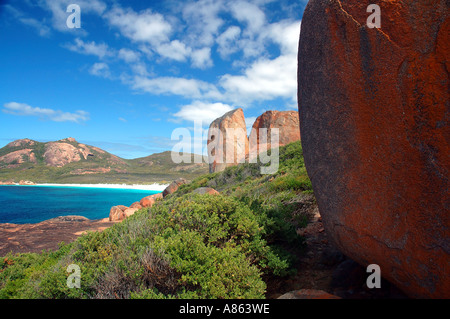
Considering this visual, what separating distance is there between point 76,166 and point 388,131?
125760mm

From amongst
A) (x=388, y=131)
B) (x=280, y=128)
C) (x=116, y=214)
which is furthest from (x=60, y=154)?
(x=388, y=131)

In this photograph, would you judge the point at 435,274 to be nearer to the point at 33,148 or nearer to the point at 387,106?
the point at 387,106

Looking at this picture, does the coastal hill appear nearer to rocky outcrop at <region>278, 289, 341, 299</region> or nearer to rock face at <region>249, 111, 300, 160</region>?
rock face at <region>249, 111, 300, 160</region>

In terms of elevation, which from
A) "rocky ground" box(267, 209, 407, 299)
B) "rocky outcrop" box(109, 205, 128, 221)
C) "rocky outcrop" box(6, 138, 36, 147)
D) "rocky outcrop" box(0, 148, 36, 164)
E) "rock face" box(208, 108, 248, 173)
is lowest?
"rocky outcrop" box(109, 205, 128, 221)

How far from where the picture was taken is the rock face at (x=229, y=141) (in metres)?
24.9

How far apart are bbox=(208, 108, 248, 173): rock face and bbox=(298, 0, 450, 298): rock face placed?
68.2 feet

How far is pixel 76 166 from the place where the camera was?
357ft

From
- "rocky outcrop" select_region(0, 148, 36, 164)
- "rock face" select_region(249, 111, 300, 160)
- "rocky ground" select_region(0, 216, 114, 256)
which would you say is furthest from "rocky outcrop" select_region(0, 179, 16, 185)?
"rock face" select_region(249, 111, 300, 160)

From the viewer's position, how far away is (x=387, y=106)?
9.02 feet

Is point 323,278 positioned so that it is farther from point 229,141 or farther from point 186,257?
point 229,141

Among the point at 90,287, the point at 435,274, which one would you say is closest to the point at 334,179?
the point at 435,274

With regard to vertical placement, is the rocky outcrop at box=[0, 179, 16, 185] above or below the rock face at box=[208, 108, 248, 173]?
below

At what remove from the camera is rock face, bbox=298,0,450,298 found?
2.51 meters
